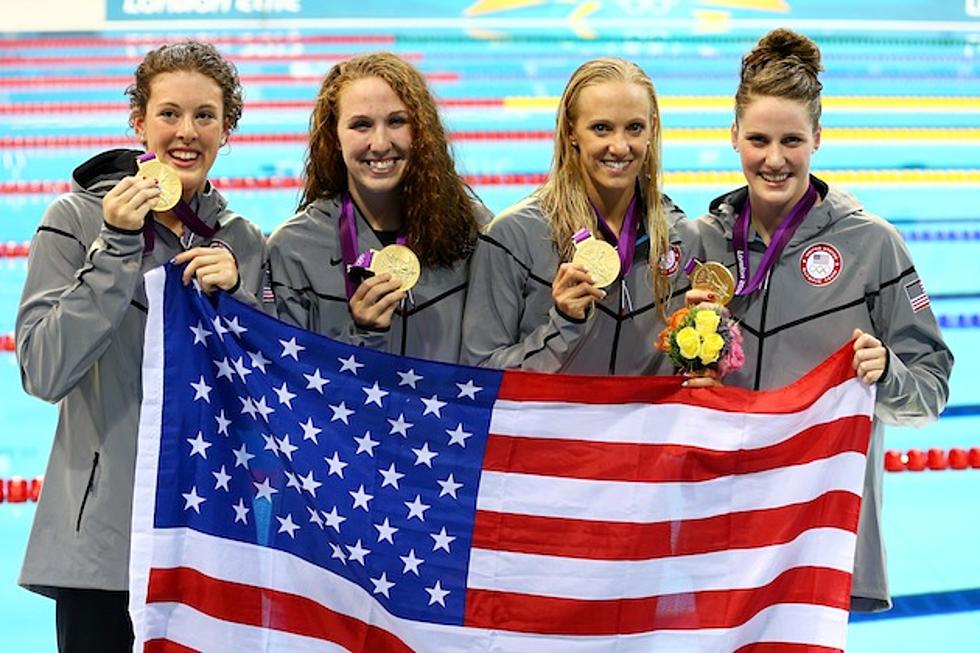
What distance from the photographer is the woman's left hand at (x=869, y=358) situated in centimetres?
284

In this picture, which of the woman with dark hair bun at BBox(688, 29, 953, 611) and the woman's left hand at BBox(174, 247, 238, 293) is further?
the woman with dark hair bun at BBox(688, 29, 953, 611)

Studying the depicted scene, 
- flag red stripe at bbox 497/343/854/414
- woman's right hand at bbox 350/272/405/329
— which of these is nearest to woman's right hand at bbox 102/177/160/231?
woman's right hand at bbox 350/272/405/329

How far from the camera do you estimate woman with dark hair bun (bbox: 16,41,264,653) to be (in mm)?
2654

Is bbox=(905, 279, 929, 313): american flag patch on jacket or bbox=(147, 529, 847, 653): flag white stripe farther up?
bbox=(905, 279, 929, 313): american flag patch on jacket

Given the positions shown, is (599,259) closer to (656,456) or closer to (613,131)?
(613,131)

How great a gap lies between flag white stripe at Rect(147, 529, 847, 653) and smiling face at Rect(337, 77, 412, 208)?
847 millimetres

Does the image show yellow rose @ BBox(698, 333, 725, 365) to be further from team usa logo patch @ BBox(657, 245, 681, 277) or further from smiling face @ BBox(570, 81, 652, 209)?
smiling face @ BBox(570, 81, 652, 209)

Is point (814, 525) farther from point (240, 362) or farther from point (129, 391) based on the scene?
point (129, 391)

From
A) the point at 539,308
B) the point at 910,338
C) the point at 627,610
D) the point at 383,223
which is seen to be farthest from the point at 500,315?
the point at 910,338

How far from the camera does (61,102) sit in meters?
13.3

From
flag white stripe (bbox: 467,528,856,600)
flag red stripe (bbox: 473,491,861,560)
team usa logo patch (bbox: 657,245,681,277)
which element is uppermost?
team usa logo patch (bbox: 657,245,681,277)

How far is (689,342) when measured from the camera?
282cm

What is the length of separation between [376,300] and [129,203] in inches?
21.1

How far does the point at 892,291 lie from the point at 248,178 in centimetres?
751
